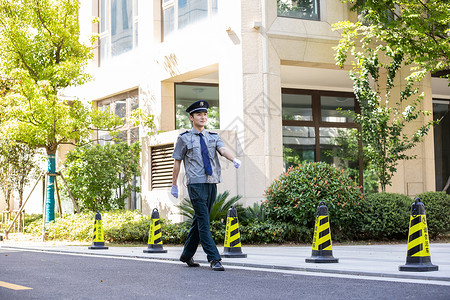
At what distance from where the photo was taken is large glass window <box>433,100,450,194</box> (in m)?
25.1

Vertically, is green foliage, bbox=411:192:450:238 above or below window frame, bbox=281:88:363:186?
below

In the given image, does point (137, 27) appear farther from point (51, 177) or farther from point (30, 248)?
point (30, 248)

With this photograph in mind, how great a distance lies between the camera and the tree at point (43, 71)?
17953 mm

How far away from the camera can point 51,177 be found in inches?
752

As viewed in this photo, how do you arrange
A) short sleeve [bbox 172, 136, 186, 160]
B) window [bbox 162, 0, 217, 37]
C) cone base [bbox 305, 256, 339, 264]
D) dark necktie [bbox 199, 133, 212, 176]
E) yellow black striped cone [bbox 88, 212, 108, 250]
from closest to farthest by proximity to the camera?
dark necktie [bbox 199, 133, 212, 176] < short sleeve [bbox 172, 136, 186, 160] < cone base [bbox 305, 256, 339, 264] < yellow black striped cone [bbox 88, 212, 108, 250] < window [bbox 162, 0, 217, 37]

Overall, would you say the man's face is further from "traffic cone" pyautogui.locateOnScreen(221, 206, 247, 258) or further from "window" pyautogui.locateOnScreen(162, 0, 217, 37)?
"window" pyautogui.locateOnScreen(162, 0, 217, 37)

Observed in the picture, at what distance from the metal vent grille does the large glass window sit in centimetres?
1179

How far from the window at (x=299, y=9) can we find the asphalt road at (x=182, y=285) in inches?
416

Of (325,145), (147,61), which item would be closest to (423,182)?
(325,145)

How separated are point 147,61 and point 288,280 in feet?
47.2

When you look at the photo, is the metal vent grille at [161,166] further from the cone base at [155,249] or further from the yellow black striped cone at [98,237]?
the cone base at [155,249]

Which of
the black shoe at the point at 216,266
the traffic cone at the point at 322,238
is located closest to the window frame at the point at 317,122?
the traffic cone at the point at 322,238

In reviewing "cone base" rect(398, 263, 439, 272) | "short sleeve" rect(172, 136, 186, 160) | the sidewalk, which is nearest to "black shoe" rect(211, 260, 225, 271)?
the sidewalk

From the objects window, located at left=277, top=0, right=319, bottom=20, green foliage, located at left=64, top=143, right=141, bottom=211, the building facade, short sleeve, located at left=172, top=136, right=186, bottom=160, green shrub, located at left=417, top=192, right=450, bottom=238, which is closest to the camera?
short sleeve, located at left=172, top=136, right=186, bottom=160
